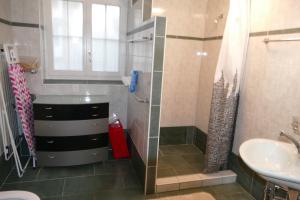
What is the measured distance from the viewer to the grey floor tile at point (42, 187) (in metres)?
2.26

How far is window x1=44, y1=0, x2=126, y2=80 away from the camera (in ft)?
9.62

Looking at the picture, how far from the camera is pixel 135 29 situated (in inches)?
106

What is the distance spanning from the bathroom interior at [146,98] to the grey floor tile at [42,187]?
0.03 feet

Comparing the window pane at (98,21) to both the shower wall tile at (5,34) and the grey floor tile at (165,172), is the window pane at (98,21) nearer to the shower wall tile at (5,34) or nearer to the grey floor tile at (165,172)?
the shower wall tile at (5,34)

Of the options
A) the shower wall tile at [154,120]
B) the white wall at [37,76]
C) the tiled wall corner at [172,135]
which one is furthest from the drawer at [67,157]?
the tiled wall corner at [172,135]

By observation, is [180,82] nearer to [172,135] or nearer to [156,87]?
[172,135]

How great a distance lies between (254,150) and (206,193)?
0.97 metres

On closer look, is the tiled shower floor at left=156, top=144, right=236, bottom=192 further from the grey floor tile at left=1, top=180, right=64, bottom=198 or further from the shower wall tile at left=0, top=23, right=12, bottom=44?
the shower wall tile at left=0, top=23, right=12, bottom=44

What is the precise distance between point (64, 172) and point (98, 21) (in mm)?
2007

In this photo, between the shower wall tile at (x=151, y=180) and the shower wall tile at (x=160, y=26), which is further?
the shower wall tile at (x=151, y=180)

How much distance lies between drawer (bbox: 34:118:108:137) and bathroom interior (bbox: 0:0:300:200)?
0.01 metres

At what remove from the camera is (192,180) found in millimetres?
2484

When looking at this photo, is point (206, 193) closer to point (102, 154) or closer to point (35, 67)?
point (102, 154)

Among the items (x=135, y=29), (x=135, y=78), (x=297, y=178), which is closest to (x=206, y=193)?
(x=297, y=178)
